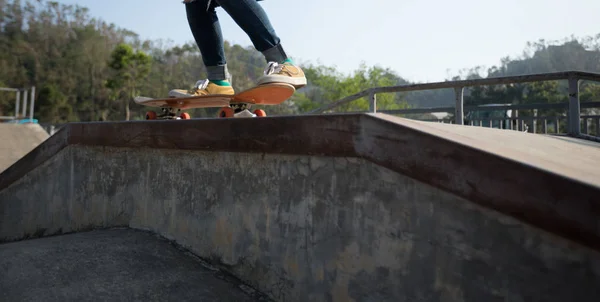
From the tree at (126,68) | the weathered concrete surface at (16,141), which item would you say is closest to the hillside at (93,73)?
the tree at (126,68)

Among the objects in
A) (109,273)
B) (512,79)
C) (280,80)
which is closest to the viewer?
(109,273)

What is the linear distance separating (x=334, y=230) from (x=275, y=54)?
Result: 2.05m

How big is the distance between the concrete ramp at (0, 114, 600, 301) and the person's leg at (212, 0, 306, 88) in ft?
3.60

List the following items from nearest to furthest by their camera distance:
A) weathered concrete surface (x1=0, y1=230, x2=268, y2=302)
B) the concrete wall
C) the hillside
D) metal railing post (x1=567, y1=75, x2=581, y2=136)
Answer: the concrete wall < weathered concrete surface (x1=0, y1=230, x2=268, y2=302) < metal railing post (x1=567, y1=75, x2=581, y2=136) < the hillside

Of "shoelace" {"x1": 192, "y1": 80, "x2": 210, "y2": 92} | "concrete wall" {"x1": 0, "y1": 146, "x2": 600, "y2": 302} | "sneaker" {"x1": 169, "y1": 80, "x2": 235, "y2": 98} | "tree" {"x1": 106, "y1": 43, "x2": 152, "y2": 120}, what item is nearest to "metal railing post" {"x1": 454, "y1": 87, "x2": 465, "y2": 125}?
"sneaker" {"x1": 169, "y1": 80, "x2": 235, "y2": 98}

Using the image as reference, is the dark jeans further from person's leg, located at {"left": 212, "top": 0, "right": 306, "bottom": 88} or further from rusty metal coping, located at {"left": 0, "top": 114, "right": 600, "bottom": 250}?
rusty metal coping, located at {"left": 0, "top": 114, "right": 600, "bottom": 250}

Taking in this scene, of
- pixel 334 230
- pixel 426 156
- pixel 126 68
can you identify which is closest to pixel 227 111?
pixel 334 230

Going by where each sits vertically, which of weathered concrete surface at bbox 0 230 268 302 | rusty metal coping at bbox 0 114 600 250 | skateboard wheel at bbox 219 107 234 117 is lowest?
weathered concrete surface at bbox 0 230 268 302

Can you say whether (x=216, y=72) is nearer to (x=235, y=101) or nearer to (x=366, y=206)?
(x=235, y=101)

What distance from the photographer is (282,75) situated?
11.1 feet

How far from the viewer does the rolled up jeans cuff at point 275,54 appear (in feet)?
11.3

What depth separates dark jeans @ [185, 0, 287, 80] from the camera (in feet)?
10.9

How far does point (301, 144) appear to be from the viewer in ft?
6.30

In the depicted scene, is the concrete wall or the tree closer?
the concrete wall
